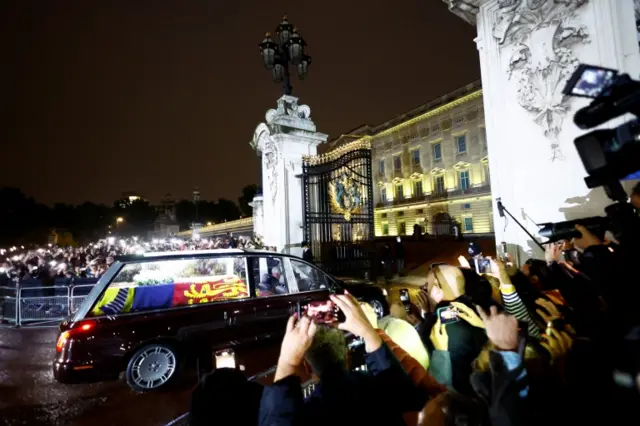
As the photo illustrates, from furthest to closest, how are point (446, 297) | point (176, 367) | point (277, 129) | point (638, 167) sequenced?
point (277, 129), point (176, 367), point (446, 297), point (638, 167)

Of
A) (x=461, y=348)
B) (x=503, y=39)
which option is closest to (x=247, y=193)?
(x=503, y=39)

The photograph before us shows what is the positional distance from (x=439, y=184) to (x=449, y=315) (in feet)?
128

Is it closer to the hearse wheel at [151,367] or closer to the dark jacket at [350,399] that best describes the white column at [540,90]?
the dark jacket at [350,399]

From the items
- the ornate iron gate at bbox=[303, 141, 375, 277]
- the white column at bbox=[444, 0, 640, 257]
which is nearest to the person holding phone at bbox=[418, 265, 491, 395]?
the white column at bbox=[444, 0, 640, 257]

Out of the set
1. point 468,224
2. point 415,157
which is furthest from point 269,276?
point 415,157

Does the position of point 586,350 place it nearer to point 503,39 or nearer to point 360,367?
point 360,367

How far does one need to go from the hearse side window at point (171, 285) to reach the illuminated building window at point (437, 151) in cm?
3654

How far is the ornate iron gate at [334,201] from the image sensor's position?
10773 mm

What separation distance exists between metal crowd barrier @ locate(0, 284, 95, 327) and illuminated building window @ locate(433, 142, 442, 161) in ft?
119

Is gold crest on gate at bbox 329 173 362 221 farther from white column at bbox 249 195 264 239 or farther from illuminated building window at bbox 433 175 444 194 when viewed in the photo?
illuminated building window at bbox 433 175 444 194

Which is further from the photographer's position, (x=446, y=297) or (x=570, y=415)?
(x=446, y=297)

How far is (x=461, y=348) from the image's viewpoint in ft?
7.48

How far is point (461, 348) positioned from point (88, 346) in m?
4.25

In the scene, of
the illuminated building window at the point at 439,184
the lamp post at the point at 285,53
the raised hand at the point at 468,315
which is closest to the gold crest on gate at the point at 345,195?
the lamp post at the point at 285,53
